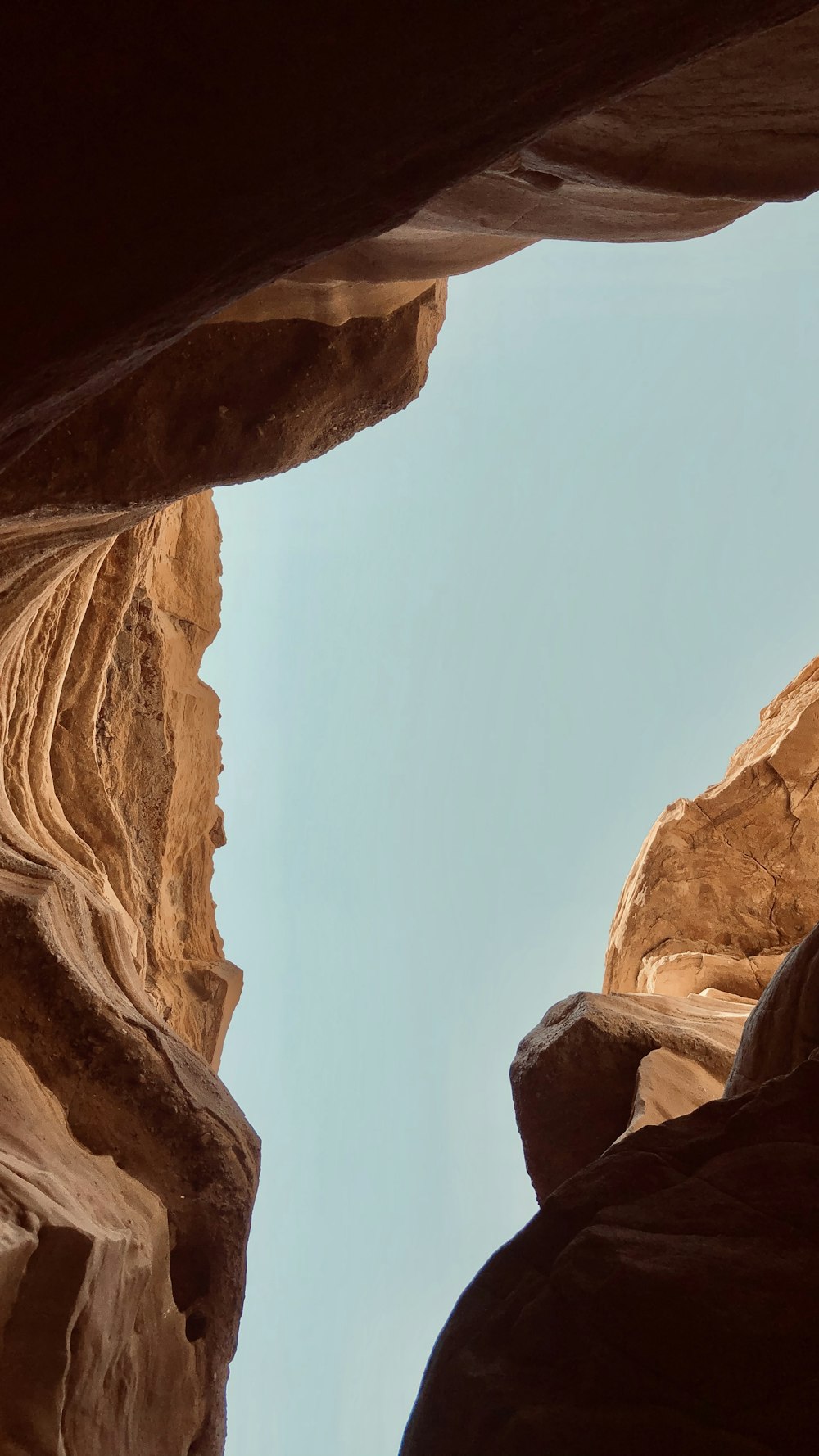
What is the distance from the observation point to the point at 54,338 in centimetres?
232

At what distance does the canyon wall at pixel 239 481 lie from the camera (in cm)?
220

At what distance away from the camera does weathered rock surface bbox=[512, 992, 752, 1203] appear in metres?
6.12

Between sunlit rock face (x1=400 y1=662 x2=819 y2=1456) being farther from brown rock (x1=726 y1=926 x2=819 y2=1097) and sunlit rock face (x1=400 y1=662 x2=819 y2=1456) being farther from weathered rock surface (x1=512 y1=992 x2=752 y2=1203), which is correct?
weathered rock surface (x1=512 y1=992 x2=752 y2=1203)

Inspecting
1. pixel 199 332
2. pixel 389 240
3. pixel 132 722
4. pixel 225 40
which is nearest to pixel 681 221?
pixel 389 240

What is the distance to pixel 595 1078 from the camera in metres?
6.36

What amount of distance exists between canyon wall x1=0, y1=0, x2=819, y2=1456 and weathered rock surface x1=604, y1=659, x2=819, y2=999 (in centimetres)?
397

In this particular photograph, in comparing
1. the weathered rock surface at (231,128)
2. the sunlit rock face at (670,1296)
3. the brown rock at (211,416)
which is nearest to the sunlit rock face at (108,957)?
the brown rock at (211,416)

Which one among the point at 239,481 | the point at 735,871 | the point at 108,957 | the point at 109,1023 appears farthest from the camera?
the point at 735,871

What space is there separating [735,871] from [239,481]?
887 centimetres

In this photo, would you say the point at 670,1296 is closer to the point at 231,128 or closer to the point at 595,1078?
the point at 595,1078

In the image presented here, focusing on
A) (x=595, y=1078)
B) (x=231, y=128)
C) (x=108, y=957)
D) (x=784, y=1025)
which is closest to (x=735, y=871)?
(x=595, y=1078)

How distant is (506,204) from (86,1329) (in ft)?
15.6

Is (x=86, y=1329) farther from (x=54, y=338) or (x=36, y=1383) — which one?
(x=54, y=338)

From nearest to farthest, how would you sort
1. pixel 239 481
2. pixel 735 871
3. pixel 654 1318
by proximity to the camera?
pixel 654 1318 < pixel 239 481 < pixel 735 871
